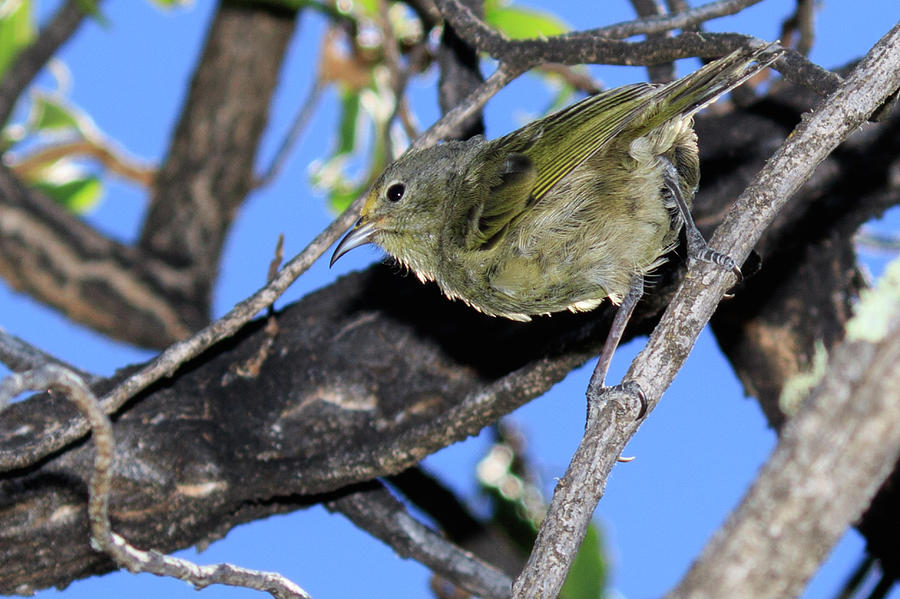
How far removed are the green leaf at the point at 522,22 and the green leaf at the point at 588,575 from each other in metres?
2.25

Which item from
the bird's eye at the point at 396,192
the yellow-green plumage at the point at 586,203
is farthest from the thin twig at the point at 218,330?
the yellow-green plumage at the point at 586,203

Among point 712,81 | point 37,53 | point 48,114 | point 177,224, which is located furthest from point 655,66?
point 37,53

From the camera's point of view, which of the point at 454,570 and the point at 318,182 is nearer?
the point at 454,570

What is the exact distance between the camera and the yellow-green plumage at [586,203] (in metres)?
2.64

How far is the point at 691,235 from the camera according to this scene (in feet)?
8.08

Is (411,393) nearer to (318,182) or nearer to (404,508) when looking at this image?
(404,508)

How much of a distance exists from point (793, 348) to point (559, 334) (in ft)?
3.92

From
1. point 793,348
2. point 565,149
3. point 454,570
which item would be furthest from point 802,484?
point 793,348

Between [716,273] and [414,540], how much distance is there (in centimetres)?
167

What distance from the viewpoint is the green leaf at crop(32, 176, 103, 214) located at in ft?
18.1

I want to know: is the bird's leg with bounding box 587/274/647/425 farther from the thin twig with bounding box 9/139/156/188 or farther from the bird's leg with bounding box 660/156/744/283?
the thin twig with bounding box 9/139/156/188

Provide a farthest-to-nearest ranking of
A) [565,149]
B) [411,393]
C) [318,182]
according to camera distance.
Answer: [318,182] → [411,393] → [565,149]

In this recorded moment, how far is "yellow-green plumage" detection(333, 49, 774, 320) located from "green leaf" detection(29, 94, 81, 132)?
3239 millimetres

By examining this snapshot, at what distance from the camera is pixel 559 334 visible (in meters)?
3.11
